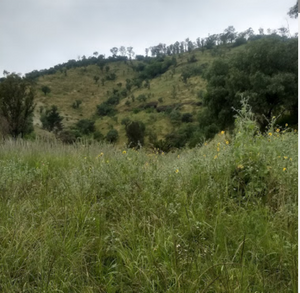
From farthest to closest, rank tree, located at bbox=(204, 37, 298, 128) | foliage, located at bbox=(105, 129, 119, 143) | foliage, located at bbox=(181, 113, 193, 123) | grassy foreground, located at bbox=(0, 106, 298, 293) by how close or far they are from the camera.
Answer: foliage, located at bbox=(181, 113, 193, 123) → foliage, located at bbox=(105, 129, 119, 143) → tree, located at bbox=(204, 37, 298, 128) → grassy foreground, located at bbox=(0, 106, 298, 293)

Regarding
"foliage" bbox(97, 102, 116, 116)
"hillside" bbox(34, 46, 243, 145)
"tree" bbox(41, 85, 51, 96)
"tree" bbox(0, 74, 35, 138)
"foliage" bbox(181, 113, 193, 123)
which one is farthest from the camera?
"tree" bbox(41, 85, 51, 96)

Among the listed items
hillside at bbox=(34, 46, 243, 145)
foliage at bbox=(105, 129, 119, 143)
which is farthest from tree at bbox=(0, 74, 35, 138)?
hillside at bbox=(34, 46, 243, 145)

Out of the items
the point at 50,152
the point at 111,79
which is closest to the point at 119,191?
the point at 50,152

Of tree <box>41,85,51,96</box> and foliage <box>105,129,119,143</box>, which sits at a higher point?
tree <box>41,85,51,96</box>

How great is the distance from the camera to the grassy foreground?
1.41 meters

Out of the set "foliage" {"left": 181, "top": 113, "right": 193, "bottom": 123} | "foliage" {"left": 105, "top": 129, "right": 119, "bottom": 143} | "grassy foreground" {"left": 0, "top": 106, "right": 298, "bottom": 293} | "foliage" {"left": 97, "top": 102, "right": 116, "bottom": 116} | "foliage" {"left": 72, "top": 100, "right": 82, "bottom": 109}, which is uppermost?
"foliage" {"left": 72, "top": 100, "right": 82, "bottom": 109}

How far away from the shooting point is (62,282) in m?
1.36

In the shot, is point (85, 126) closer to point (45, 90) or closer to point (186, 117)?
point (186, 117)

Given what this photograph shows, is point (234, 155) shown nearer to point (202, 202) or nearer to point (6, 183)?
point (202, 202)

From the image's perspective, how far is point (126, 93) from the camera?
215 feet

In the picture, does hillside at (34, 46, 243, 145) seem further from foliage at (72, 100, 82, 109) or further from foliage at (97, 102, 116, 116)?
foliage at (97, 102, 116, 116)

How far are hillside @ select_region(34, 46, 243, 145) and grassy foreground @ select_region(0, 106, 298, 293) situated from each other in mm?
35987

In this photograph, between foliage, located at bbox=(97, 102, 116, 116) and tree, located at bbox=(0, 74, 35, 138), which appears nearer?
tree, located at bbox=(0, 74, 35, 138)

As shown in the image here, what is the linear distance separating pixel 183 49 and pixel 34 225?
99.4m
